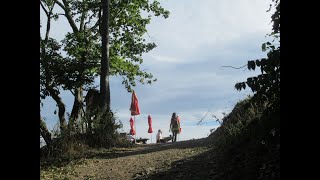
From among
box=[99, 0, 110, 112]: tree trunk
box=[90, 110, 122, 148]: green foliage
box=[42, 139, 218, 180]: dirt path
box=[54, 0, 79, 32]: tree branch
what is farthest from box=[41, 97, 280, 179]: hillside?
box=[54, 0, 79, 32]: tree branch

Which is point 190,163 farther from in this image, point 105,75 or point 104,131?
point 105,75

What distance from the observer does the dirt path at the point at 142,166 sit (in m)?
9.56

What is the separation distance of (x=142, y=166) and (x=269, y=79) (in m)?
6.70

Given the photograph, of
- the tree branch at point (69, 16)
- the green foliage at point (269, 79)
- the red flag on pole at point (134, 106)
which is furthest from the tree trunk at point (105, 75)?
the green foliage at point (269, 79)

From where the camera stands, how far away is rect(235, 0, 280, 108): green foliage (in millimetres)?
4457

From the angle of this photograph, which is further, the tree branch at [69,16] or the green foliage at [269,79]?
the tree branch at [69,16]

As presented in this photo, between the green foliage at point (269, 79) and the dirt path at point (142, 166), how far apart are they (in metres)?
4.42

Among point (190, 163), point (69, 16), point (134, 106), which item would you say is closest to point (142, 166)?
point (190, 163)

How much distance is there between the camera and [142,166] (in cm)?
1069

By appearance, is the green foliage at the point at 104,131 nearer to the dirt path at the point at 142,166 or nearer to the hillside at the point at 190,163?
the hillside at the point at 190,163

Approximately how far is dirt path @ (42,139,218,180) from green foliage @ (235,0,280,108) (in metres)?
4.42

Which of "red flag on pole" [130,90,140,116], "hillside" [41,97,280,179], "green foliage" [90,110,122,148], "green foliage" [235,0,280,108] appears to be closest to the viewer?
"green foliage" [235,0,280,108]

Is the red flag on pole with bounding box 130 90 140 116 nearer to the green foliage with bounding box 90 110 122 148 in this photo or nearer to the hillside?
the green foliage with bounding box 90 110 122 148
